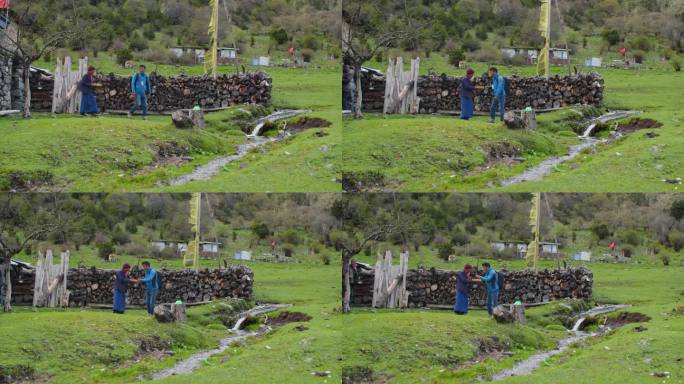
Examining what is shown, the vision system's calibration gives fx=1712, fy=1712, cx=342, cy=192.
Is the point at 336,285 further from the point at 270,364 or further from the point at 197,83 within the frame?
the point at 197,83

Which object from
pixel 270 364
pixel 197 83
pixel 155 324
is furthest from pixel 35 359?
pixel 197 83

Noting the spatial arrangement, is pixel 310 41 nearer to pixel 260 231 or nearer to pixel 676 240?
pixel 260 231

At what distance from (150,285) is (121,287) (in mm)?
595

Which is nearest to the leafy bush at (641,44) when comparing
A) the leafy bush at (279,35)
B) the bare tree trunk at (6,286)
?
the leafy bush at (279,35)

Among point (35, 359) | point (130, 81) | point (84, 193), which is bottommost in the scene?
point (35, 359)

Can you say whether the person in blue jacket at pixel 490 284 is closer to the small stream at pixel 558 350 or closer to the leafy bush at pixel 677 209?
the small stream at pixel 558 350

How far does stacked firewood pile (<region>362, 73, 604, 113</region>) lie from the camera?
97.6 feet

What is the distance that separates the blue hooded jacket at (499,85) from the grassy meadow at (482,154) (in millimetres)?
328

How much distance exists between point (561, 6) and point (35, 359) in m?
10.9

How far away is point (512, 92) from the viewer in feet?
98.9

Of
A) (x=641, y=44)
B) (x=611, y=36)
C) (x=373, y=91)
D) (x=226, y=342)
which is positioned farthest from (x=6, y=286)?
(x=641, y=44)

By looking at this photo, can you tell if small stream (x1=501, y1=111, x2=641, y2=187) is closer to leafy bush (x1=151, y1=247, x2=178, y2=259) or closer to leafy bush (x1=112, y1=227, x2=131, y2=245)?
leafy bush (x1=151, y1=247, x2=178, y2=259)

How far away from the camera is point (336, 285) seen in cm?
2978

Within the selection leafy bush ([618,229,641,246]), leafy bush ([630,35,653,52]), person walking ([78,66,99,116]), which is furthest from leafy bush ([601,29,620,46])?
person walking ([78,66,99,116])
